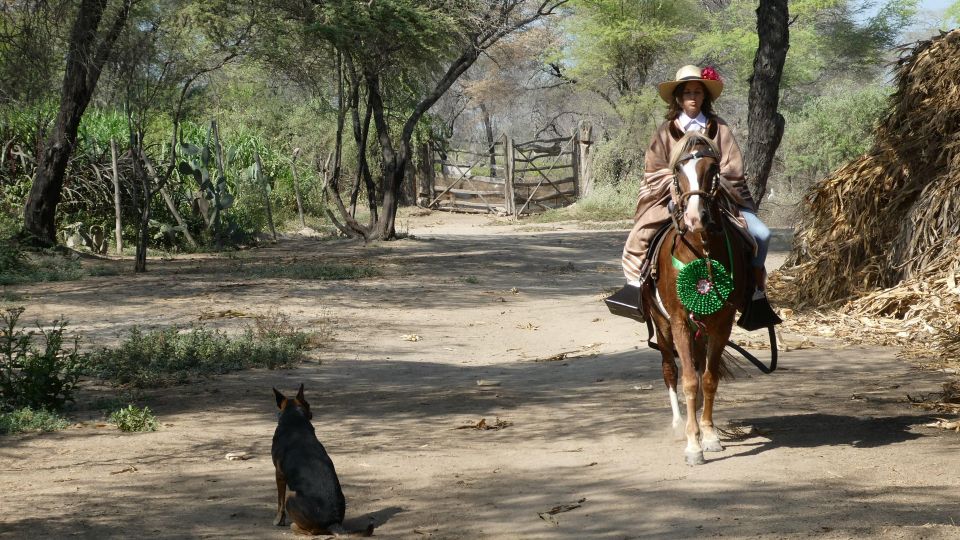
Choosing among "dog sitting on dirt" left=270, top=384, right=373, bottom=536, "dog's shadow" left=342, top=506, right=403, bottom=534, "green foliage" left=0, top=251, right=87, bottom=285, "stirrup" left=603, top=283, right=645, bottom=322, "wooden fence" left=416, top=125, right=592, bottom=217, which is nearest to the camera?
"dog sitting on dirt" left=270, top=384, right=373, bottom=536

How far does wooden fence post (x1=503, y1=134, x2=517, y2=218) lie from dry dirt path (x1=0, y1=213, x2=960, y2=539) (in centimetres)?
2358

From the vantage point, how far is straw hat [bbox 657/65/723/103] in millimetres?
7277

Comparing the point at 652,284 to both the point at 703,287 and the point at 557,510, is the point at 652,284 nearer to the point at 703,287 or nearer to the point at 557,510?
the point at 703,287

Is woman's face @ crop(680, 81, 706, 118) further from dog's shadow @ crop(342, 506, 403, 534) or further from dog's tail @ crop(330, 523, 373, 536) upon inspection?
dog's tail @ crop(330, 523, 373, 536)

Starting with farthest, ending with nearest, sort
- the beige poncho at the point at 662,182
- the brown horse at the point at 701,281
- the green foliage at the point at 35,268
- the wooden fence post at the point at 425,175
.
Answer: the wooden fence post at the point at 425,175
the green foliage at the point at 35,268
the beige poncho at the point at 662,182
the brown horse at the point at 701,281

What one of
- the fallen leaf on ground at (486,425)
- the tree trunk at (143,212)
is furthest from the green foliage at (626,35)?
the fallen leaf on ground at (486,425)

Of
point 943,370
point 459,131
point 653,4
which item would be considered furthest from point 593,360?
point 459,131

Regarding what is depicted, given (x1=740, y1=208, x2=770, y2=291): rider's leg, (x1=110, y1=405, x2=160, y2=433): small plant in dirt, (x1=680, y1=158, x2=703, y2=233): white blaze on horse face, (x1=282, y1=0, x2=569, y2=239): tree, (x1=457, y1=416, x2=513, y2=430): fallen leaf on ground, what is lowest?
(x1=457, y1=416, x2=513, y2=430): fallen leaf on ground

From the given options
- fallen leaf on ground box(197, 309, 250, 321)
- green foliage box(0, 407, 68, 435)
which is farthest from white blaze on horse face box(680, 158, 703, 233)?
fallen leaf on ground box(197, 309, 250, 321)

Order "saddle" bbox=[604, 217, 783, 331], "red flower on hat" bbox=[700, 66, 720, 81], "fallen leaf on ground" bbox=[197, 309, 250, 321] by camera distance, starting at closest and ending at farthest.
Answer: "saddle" bbox=[604, 217, 783, 331] < "red flower on hat" bbox=[700, 66, 720, 81] < "fallen leaf on ground" bbox=[197, 309, 250, 321]

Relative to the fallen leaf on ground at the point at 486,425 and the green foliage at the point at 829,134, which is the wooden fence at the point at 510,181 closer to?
the green foliage at the point at 829,134

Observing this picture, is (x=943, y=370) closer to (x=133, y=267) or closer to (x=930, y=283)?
(x=930, y=283)

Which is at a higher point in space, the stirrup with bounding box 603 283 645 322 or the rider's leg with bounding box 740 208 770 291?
the rider's leg with bounding box 740 208 770 291

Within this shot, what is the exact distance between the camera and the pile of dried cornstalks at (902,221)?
11.1 metres
